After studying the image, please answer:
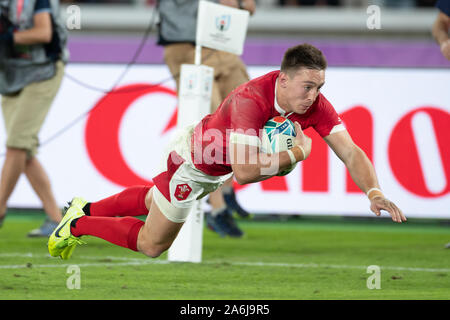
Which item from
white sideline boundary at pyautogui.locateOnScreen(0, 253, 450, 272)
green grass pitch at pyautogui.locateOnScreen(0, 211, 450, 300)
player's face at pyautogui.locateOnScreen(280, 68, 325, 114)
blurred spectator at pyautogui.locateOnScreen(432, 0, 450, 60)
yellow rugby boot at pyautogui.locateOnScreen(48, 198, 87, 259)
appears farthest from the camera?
blurred spectator at pyautogui.locateOnScreen(432, 0, 450, 60)

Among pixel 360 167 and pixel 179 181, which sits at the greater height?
pixel 360 167

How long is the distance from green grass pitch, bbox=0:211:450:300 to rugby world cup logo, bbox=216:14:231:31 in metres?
1.63

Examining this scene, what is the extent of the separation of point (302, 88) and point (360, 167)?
1.76 ft

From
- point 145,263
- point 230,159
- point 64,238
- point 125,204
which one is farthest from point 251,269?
point 230,159

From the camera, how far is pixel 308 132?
29.6ft

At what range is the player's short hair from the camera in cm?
463

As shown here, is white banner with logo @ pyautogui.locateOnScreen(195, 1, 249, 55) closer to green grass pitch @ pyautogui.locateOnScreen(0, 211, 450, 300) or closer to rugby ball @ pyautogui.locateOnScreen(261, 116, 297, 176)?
green grass pitch @ pyautogui.locateOnScreen(0, 211, 450, 300)

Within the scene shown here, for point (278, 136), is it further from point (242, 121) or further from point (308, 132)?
point (308, 132)

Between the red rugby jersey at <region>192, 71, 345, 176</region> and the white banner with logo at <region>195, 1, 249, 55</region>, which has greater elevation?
the white banner with logo at <region>195, 1, 249, 55</region>

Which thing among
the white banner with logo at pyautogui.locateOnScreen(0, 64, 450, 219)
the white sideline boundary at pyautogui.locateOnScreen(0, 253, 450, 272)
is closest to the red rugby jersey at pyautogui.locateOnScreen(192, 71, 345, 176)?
the white sideline boundary at pyautogui.locateOnScreen(0, 253, 450, 272)

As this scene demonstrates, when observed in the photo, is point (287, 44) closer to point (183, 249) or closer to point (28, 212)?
point (28, 212)

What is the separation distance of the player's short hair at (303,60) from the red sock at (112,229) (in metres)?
1.39

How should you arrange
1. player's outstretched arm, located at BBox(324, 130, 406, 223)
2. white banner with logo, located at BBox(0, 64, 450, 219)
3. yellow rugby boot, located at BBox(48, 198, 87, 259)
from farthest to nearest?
white banner with logo, located at BBox(0, 64, 450, 219)
yellow rugby boot, located at BBox(48, 198, 87, 259)
player's outstretched arm, located at BBox(324, 130, 406, 223)

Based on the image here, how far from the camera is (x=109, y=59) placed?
980 cm
